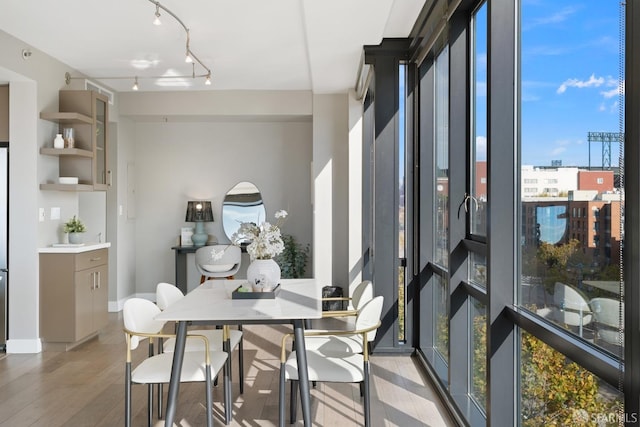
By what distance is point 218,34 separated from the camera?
4.99 meters

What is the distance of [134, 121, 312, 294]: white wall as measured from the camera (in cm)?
794

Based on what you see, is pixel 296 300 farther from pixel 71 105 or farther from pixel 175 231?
pixel 175 231

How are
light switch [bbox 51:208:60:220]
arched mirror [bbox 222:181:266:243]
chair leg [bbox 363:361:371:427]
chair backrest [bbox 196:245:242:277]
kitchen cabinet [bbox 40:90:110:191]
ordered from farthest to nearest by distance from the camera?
1. arched mirror [bbox 222:181:266:243]
2. chair backrest [bbox 196:245:242:277]
3. kitchen cabinet [bbox 40:90:110:191]
4. light switch [bbox 51:208:60:220]
5. chair leg [bbox 363:361:371:427]

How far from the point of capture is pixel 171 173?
7965 mm

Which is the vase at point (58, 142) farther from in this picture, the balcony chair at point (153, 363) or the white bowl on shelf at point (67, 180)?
the balcony chair at point (153, 363)

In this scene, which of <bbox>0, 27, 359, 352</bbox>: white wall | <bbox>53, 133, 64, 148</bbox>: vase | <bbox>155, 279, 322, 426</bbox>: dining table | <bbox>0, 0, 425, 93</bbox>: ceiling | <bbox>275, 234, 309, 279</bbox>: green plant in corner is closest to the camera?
<bbox>155, 279, 322, 426</bbox>: dining table

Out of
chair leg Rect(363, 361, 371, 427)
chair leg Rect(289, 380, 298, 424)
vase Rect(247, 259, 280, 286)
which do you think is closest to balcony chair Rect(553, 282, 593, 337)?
chair leg Rect(363, 361, 371, 427)

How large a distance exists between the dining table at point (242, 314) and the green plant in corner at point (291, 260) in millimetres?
3790

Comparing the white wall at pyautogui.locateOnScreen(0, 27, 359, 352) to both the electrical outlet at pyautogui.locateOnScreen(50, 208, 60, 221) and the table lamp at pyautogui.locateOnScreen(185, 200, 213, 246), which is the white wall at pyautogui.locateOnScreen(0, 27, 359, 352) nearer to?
the electrical outlet at pyautogui.locateOnScreen(50, 208, 60, 221)

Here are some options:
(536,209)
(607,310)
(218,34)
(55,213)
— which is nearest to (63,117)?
(55,213)

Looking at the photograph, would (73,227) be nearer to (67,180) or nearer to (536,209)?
(67,180)

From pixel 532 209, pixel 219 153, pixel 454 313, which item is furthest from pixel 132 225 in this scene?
pixel 532 209

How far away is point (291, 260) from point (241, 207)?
1052 millimetres

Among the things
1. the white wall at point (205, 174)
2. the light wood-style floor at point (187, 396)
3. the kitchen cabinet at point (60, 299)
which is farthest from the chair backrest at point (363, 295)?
the white wall at point (205, 174)
